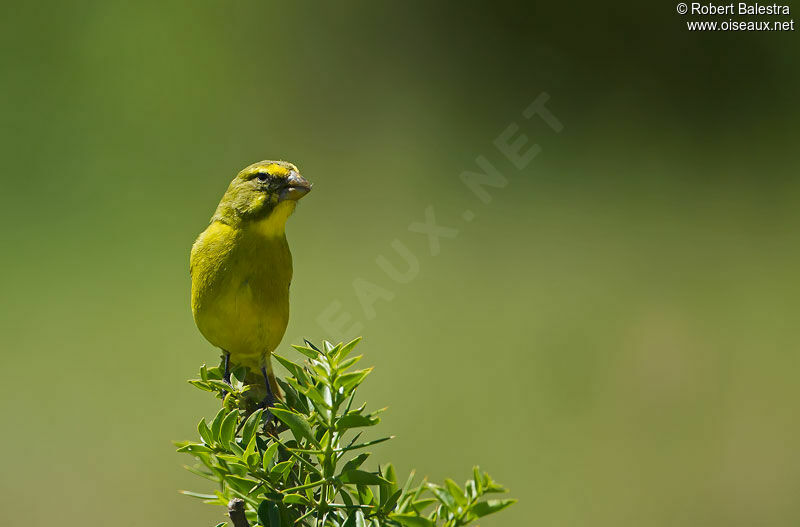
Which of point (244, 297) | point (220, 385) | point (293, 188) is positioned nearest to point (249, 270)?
point (244, 297)

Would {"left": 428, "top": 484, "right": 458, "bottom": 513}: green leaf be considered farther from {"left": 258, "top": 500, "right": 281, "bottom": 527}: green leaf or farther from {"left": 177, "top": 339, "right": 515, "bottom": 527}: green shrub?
{"left": 258, "top": 500, "right": 281, "bottom": 527}: green leaf

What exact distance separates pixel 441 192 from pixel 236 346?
12.8 ft

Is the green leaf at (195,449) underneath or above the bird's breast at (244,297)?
underneath

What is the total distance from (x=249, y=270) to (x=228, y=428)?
1.81 feet

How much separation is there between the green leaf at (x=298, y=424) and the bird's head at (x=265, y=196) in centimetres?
67

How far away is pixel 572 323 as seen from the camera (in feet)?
15.8

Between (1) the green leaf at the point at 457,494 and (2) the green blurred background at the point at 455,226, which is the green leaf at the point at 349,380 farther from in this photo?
(2) the green blurred background at the point at 455,226

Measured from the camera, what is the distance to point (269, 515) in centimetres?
116

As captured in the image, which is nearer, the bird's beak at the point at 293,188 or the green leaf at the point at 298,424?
the green leaf at the point at 298,424

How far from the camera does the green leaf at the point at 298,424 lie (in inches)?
45.4

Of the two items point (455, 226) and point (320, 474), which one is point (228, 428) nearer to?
point (320, 474)

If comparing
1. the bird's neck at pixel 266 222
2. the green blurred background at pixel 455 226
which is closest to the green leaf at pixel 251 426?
the bird's neck at pixel 266 222

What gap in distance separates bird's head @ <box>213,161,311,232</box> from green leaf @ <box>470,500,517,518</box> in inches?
32.0

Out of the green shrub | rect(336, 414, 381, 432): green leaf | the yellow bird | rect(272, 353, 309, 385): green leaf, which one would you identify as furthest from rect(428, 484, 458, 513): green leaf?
the yellow bird
